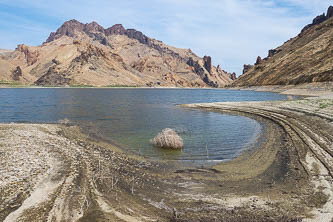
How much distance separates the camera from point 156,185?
12648 mm

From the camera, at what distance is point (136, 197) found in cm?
1097

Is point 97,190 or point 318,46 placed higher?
point 318,46

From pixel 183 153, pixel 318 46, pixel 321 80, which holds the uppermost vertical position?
pixel 318 46

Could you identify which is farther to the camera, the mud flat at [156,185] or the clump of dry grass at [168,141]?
the clump of dry grass at [168,141]

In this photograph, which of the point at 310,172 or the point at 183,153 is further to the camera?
the point at 183,153

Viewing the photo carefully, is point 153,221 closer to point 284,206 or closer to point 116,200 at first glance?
point 116,200

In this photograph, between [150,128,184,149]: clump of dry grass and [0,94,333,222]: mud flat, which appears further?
[150,128,184,149]: clump of dry grass

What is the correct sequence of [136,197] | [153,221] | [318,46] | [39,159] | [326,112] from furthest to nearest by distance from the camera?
[318,46] → [326,112] → [39,159] → [136,197] → [153,221]

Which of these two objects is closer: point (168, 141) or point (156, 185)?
point (156, 185)

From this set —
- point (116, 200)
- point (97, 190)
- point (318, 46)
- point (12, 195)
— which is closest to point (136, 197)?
point (116, 200)

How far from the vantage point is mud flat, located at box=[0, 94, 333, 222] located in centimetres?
937

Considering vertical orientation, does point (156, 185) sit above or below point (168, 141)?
below

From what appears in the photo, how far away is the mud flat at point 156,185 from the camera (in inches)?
369

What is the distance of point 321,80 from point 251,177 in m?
111
